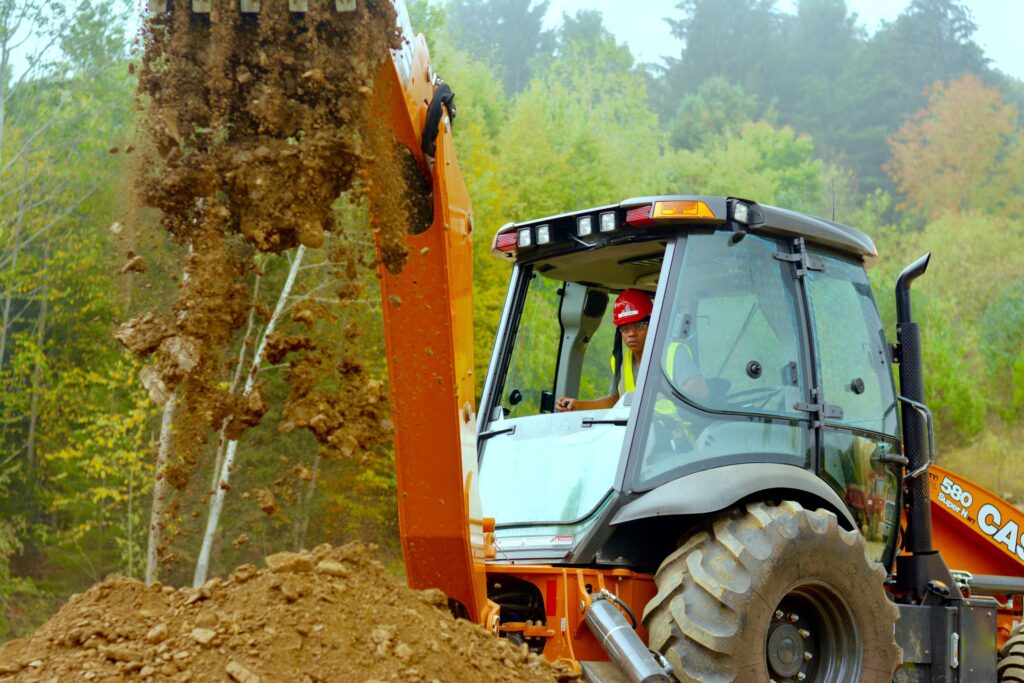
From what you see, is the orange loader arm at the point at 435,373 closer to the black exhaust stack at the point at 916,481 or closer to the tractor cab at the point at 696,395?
the tractor cab at the point at 696,395

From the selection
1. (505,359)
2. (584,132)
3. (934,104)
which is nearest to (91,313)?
(584,132)

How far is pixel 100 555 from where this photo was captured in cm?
1883

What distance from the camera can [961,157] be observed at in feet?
155

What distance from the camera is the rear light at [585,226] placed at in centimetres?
489

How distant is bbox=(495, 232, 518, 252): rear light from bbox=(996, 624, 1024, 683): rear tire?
310 centimetres

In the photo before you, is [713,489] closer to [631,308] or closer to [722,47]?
[631,308]

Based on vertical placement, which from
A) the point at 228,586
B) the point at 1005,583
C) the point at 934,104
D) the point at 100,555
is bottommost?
the point at 100,555

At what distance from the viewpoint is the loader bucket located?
11.8 ft

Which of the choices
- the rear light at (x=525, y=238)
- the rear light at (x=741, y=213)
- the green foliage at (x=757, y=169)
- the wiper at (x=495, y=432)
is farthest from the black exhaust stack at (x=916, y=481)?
the green foliage at (x=757, y=169)

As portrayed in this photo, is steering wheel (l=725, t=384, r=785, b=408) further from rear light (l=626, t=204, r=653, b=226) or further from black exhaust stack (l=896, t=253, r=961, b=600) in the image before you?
black exhaust stack (l=896, t=253, r=961, b=600)

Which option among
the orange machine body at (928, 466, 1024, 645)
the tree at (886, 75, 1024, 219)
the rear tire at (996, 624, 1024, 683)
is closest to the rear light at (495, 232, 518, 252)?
the orange machine body at (928, 466, 1024, 645)

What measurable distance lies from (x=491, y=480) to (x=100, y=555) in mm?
15548

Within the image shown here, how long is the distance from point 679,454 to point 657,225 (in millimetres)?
929

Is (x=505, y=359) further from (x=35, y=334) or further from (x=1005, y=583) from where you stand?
(x=35, y=334)
